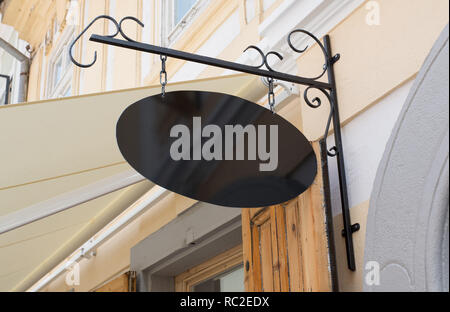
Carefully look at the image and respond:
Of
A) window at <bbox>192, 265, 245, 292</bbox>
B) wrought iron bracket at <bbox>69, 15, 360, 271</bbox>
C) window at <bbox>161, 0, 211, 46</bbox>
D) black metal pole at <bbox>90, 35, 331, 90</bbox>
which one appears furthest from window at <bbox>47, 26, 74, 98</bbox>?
black metal pole at <bbox>90, 35, 331, 90</bbox>

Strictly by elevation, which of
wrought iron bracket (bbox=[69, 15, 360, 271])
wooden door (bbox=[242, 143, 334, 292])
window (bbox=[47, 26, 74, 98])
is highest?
window (bbox=[47, 26, 74, 98])

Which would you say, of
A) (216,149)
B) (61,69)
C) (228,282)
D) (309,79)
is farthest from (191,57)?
(61,69)

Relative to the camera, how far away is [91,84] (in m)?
7.27

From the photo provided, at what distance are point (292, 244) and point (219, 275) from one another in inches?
60.7

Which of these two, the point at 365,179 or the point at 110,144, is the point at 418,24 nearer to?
the point at 365,179

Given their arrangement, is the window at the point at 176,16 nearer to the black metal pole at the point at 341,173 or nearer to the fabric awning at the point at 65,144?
the fabric awning at the point at 65,144

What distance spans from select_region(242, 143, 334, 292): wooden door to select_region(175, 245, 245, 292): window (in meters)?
0.94

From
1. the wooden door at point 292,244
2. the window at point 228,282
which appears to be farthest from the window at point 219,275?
the wooden door at point 292,244

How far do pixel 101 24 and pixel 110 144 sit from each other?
12.3 ft

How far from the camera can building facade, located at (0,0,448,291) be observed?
9.34ft

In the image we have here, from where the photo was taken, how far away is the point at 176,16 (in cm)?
570

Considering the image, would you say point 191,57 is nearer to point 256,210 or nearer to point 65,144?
point 256,210

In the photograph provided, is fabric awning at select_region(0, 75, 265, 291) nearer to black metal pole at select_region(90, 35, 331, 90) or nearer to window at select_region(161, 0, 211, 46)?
black metal pole at select_region(90, 35, 331, 90)

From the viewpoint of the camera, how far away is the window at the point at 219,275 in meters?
4.22
